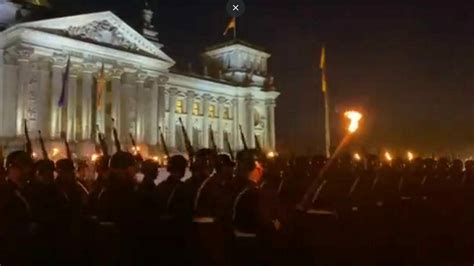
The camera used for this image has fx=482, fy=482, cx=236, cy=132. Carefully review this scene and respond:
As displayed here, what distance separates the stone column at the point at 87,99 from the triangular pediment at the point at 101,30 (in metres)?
2.76

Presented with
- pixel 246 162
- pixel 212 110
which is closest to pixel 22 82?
pixel 212 110

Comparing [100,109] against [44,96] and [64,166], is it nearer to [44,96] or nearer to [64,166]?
[44,96]

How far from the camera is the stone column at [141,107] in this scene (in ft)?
161

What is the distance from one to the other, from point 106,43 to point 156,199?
138 ft

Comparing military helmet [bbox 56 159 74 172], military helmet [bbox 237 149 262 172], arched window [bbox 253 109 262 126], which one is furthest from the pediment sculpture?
military helmet [bbox 237 149 262 172]

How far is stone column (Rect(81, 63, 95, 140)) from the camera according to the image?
146 ft

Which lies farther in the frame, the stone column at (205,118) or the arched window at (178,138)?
the stone column at (205,118)

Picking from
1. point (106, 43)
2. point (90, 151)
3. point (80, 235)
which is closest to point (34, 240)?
point (80, 235)

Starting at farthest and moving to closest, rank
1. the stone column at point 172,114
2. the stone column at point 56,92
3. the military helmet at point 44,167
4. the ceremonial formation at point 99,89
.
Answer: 1. the stone column at point 172,114
2. the stone column at point 56,92
3. the ceremonial formation at point 99,89
4. the military helmet at point 44,167

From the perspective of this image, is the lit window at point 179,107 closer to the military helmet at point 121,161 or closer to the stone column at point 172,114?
the stone column at point 172,114

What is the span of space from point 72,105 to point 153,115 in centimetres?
914

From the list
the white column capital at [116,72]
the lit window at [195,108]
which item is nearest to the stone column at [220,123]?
the lit window at [195,108]

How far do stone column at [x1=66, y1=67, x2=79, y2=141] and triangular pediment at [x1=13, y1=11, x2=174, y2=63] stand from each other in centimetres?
348

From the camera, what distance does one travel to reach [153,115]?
50719mm
